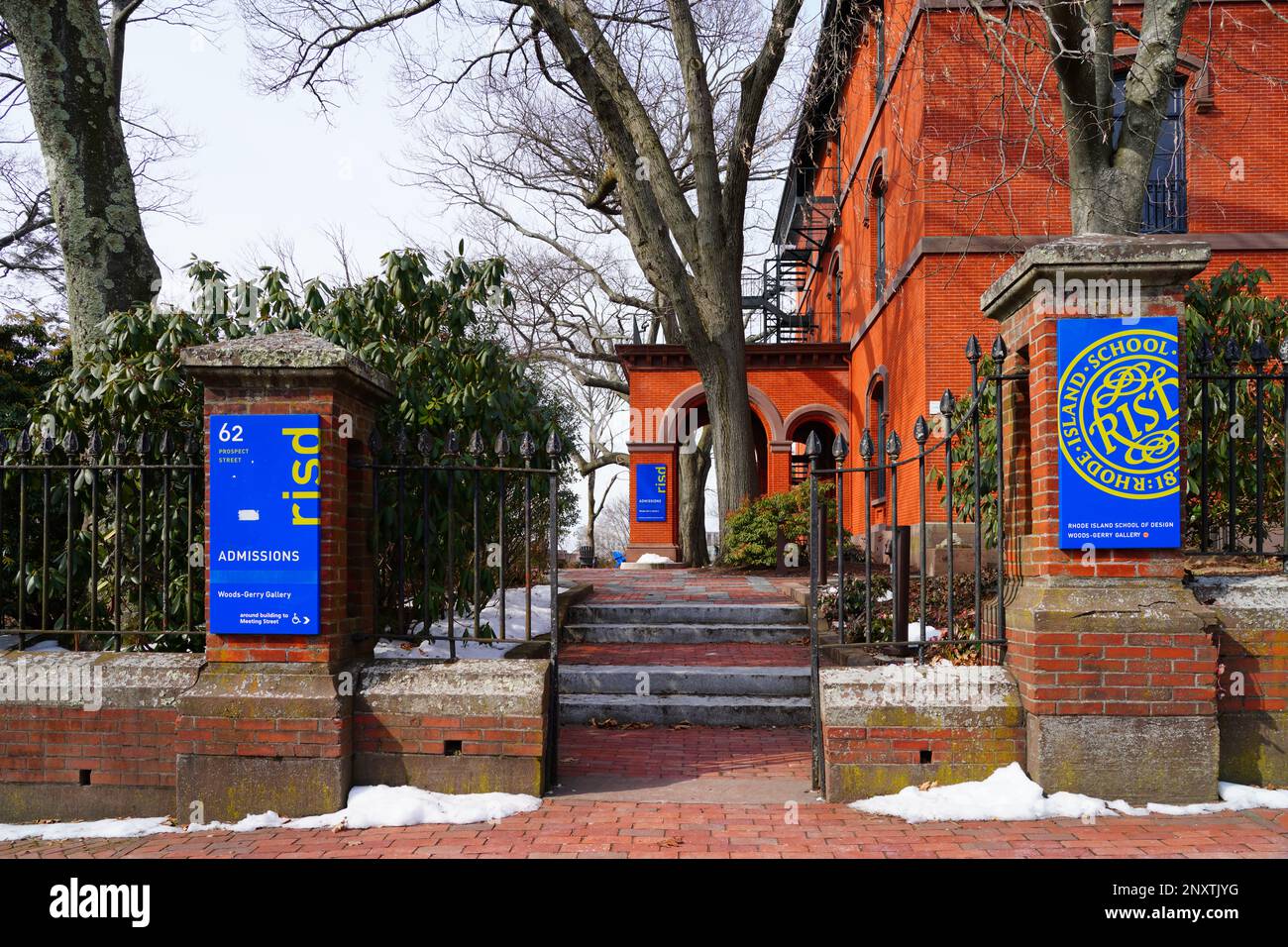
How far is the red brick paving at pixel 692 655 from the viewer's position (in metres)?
8.02

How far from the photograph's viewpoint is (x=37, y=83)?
25.3ft

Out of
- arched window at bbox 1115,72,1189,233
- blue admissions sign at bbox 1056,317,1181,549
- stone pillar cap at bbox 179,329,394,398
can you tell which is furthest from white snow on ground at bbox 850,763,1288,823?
arched window at bbox 1115,72,1189,233

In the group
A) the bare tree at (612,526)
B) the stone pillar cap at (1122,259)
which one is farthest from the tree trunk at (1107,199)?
the bare tree at (612,526)

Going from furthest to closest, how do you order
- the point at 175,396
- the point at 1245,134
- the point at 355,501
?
the point at 1245,134
the point at 175,396
the point at 355,501

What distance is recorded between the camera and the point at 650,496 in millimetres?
22641

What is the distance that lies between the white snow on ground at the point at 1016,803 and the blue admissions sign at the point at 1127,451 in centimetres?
128

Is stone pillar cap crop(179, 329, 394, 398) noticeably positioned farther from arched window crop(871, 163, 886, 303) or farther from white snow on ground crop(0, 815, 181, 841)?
arched window crop(871, 163, 886, 303)

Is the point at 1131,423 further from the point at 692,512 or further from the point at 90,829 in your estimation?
the point at 692,512

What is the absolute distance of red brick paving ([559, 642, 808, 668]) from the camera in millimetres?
8023

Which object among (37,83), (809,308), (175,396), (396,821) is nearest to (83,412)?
(175,396)

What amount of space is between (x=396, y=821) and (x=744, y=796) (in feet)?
6.09

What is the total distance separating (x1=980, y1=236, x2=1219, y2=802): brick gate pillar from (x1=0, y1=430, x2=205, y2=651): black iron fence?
487 cm

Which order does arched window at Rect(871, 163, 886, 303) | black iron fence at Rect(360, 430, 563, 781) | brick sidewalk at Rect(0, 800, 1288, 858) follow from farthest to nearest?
1. arched window at Rect(871, 163, 886, 303)
2. black iron fence at Rect(360, 430, 563, 781)
3. brick sidewalk at Rect(0, 800, 1288, 858)
